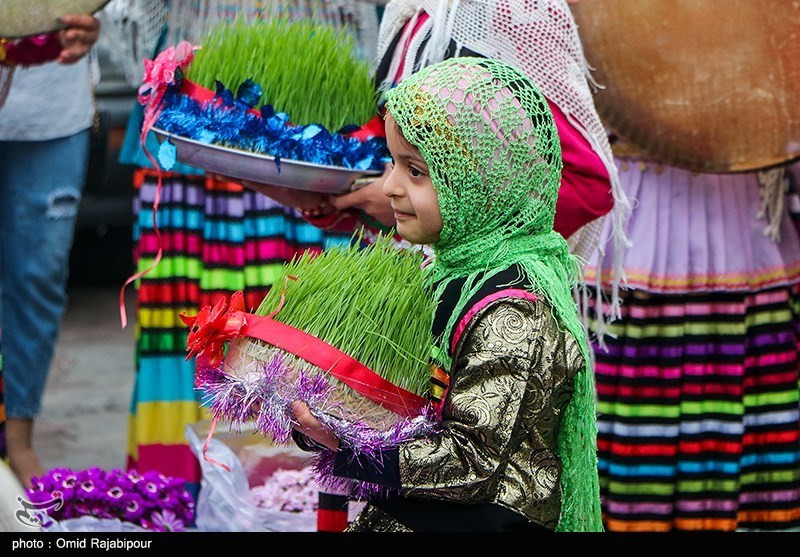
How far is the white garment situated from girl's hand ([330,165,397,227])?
5.44 ft

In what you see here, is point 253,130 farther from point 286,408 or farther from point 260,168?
point 286,408

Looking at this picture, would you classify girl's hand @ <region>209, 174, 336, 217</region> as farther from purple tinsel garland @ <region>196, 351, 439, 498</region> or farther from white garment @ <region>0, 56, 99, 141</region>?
white garment @ <region>0, 56, 99, 141</region>

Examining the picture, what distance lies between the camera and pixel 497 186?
2102 millimetres

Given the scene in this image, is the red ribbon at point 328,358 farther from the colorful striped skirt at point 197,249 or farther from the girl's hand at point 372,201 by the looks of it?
the colorful striped skirt at point 197,249

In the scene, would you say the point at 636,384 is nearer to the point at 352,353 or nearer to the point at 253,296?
the point at 253,296

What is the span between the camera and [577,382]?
2.19m

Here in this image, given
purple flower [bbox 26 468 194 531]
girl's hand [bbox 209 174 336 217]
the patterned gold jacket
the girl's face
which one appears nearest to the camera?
the patterned gold jacket

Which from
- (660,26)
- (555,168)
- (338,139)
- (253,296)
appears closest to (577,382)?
(555,168)

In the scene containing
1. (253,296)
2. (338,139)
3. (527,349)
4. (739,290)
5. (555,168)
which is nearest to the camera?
(527,349)

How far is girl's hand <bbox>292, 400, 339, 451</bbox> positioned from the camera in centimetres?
204

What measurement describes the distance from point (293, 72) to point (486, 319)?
1110 millimetres

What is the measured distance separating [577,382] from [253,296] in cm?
195

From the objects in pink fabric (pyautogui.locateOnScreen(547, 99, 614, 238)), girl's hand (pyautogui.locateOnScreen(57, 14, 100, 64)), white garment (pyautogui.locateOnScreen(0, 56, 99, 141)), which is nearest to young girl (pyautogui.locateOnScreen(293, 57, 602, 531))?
pink fabric (pyautogui.locateOnScreen(547, 99, 614, 238))

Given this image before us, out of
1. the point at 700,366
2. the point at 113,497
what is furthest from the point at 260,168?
the point at 700,366
